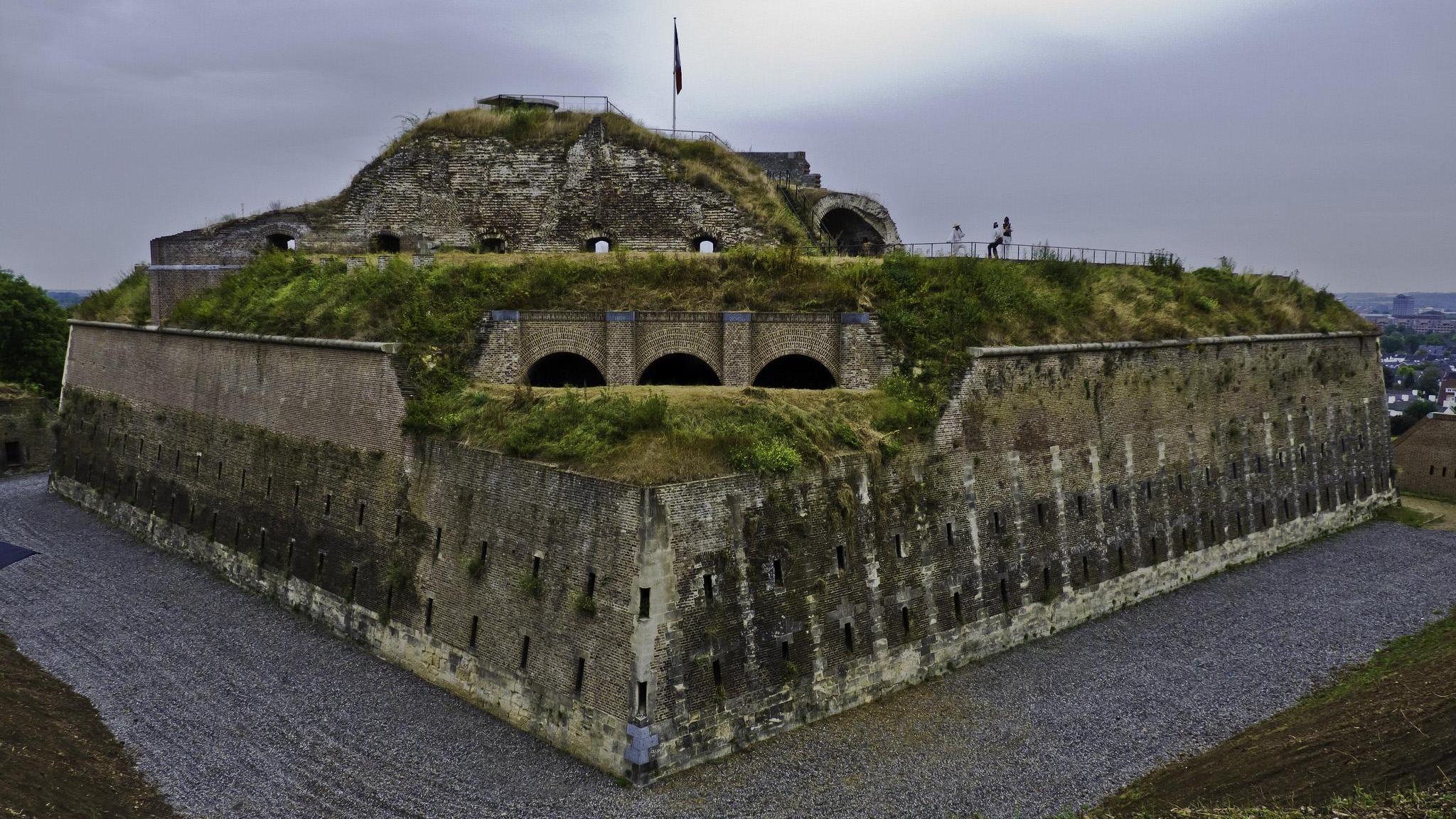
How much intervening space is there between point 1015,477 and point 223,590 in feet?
58.4

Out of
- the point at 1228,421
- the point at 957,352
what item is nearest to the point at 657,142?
the point at 957,352

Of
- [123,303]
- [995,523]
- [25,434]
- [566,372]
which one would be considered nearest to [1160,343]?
[995,523]

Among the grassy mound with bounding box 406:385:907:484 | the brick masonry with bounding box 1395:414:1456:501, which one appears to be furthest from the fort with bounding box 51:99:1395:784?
the brick masonry with bounding box 1395:414:1456:501

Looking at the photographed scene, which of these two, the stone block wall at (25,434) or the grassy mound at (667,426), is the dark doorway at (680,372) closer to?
the grassy mound at (667,426)

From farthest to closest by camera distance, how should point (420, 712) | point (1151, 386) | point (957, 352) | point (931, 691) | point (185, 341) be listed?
point (185, 341) < point (1151, 386) < point (957, 352) < point (931, 691) < point (420, 712)

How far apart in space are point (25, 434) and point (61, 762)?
27.7m

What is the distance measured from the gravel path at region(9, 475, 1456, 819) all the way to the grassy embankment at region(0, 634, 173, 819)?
33cm

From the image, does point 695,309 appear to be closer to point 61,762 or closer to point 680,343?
point 680,343

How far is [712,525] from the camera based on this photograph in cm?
1493

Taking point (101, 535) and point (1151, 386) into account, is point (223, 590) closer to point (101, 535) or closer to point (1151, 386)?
point (101, 535)

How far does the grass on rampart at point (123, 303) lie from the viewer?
3017 cm

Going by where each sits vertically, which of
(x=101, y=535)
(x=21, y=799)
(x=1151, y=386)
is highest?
(x=1151, y=386)

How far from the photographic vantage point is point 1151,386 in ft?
80.0

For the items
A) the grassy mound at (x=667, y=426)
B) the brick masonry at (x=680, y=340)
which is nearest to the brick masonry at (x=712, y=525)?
the grassy mound at (x=667, y=426)
